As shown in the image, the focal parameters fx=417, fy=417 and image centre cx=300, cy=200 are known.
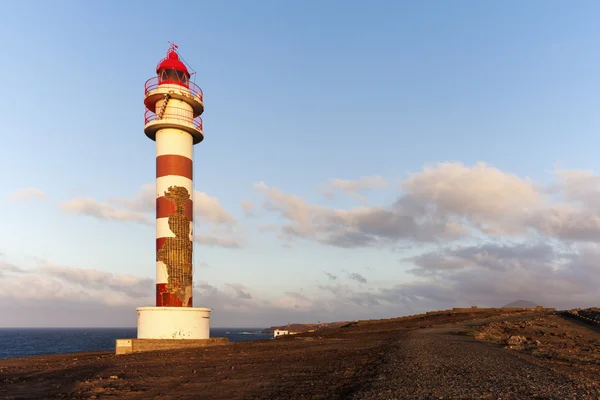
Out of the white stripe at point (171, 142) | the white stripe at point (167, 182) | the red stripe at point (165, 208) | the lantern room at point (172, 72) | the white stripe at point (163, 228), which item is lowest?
the white stripe at point (163, 228)

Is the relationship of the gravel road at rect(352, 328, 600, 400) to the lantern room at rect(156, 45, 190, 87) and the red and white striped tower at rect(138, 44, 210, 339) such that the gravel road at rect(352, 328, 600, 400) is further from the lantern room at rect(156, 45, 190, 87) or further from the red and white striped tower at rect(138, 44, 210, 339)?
the lantern room at rect(156, 45, 190, 87)

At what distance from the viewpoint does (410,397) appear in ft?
31.1

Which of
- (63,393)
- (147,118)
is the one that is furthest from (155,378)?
(147,118)

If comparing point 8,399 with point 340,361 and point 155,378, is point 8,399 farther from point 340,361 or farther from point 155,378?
point 340,361

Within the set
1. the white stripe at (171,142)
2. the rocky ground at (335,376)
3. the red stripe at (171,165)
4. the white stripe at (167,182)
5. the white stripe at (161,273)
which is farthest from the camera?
the white stripe at (171,142)

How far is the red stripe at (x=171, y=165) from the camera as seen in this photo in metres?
29.1

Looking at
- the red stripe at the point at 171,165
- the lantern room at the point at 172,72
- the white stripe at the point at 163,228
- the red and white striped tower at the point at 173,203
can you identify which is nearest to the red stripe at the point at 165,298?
the red and white striped tower at the point at 173,203

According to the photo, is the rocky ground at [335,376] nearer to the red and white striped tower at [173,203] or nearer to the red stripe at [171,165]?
the red and white striped tower at [173,203]

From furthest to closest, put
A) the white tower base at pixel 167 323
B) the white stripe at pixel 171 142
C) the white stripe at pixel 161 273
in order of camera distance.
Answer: the white stripe at pixel 171 142 < the white stripe at pixel 161 273 < the white tower base at pixel 167 323

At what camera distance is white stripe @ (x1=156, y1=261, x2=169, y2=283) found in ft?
91.1

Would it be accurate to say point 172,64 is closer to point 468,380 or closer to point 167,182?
point 167,182

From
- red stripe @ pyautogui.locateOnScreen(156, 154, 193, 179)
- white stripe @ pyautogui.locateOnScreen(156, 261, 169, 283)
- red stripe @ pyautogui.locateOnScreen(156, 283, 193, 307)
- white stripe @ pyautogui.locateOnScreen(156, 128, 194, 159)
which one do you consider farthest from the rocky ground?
white stripe @ pyautogui.locateOnScreen(156, 128, 194, 159)

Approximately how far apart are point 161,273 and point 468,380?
2166 cm

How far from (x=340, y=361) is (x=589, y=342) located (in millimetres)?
17395
